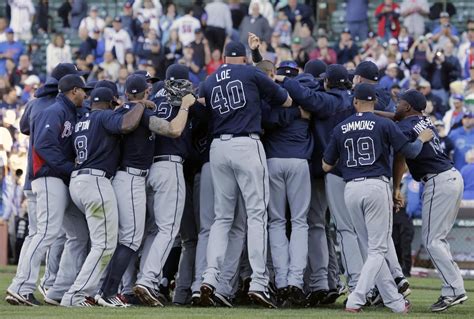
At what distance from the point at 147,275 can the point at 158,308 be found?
0.35 m

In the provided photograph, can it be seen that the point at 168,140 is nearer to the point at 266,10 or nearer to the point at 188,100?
the point at 188,100

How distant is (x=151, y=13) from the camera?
86.5ft

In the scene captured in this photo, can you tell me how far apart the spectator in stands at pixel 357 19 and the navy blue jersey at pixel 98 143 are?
14.5m

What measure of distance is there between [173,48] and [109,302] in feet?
46.0

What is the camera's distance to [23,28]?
2833 cm

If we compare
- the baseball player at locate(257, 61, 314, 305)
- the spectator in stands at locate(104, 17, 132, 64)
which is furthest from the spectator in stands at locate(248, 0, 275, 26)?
the baseball player at locate(257, 61, 314, 305)

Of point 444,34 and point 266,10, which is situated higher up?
point 266,10

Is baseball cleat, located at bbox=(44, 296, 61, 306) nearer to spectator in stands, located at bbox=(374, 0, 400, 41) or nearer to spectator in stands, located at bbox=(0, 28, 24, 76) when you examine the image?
spectator in stands, located at bbox=(374, 0, 400, 41)

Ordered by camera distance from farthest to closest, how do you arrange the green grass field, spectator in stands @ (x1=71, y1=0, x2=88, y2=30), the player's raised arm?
spectator in stands @ (x1=71, y1=0, x2=88, y2=30)
the player's raised arm
the green grass field

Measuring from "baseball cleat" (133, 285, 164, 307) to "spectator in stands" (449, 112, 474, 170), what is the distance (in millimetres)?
8553

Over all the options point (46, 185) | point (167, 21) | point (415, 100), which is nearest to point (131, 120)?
point (46, 185)

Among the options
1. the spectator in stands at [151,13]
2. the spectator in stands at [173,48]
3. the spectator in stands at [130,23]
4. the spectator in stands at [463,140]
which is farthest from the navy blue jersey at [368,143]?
the spectator in stands at [130,23]

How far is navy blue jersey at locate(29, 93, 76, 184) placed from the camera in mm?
11953

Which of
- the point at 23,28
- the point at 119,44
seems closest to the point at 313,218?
the point at 119,44
